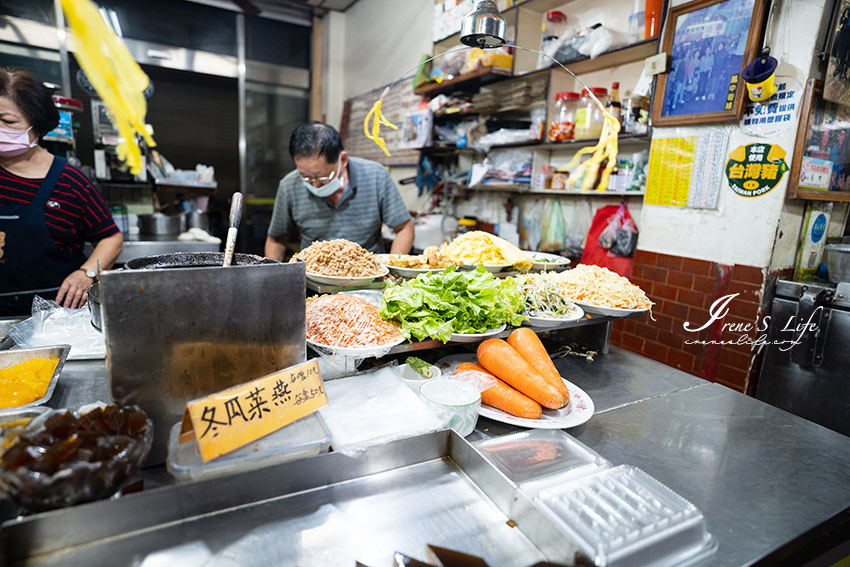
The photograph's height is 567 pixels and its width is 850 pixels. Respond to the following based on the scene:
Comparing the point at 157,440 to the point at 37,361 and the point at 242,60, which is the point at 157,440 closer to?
the point at 37,361

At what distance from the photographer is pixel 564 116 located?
4.09m

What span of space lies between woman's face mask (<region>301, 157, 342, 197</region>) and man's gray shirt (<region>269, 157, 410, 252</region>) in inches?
6.5

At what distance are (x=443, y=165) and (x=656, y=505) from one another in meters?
5.50

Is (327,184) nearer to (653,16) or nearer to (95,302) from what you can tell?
(95,302)

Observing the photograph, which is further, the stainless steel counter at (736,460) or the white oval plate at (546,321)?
the white oval plate at (546,321)

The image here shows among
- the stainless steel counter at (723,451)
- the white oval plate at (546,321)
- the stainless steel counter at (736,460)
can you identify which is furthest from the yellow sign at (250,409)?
the white oval plate at (546,321)

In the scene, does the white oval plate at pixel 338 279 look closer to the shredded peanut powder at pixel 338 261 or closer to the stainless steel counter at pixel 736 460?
the shredded peanut powder at pixel 338 261

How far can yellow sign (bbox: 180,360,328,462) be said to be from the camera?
3.19ft

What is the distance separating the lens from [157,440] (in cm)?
112

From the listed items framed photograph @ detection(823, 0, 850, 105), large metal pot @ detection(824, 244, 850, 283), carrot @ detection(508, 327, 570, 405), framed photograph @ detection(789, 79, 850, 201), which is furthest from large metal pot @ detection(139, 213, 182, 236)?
large metal pot @ detection(824, 244, 850, 283)

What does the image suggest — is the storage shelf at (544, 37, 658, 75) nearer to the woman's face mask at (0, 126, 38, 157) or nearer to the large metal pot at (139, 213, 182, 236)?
the woman's face mask at (0, 126, 38, 157)

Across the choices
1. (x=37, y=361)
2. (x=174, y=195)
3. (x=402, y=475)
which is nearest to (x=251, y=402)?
(x=402, y=475)

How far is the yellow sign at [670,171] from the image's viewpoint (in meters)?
3.38

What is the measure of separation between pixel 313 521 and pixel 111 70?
977mm
